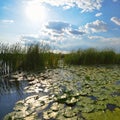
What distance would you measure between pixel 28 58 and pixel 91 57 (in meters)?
6.26

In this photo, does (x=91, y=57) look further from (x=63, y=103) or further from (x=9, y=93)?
(x=63, y=103)

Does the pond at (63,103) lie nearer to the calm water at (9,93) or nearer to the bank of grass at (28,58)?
the calm water at (9,93)

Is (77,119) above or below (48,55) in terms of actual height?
below

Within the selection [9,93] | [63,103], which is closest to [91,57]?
[9,93]

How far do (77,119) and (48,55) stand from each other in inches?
348

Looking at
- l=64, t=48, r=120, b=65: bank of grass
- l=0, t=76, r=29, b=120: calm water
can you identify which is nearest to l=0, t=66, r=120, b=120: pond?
l=0, t=76, r=29, b=120: calm water

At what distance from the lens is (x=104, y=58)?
16234 millimetres

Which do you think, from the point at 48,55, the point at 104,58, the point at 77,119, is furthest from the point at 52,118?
the point at 104,58

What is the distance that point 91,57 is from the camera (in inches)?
625

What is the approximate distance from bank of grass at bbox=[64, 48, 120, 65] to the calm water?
7781 mm

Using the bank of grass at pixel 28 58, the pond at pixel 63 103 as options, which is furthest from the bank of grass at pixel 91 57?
the pond at pixel 63 103

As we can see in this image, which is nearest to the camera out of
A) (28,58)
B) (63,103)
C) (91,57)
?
(63,103)

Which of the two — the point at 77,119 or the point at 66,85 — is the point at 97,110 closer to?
the point at 77,119

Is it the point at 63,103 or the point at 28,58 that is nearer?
the point at 63,103
